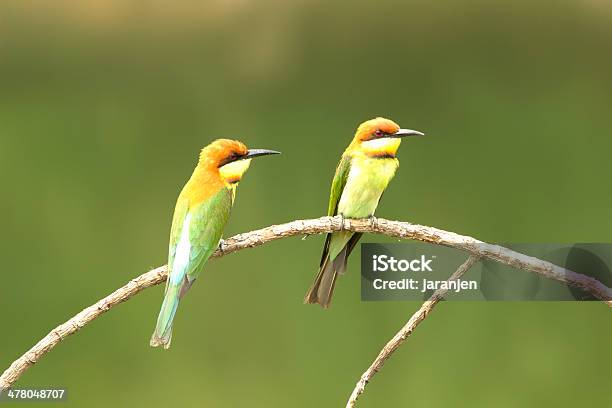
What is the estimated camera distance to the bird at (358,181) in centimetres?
317

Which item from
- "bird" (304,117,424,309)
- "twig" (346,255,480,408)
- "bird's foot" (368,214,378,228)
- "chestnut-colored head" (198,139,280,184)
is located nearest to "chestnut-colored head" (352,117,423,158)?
"bird" (304,117,424,309)

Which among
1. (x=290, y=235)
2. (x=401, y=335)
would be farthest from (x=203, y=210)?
(x=401, y=335)

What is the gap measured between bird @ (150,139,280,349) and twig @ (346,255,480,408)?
65cm

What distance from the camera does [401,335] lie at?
9.57 feet

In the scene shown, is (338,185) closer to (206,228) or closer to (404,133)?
(404,133)

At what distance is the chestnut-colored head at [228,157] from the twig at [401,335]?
73cm

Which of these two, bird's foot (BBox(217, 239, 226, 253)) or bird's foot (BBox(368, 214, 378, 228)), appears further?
bird's foot (BBox(368, 214, 378, 228))

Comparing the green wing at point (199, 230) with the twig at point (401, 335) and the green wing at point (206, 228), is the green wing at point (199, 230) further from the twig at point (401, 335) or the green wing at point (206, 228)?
the twig at point (401, 335)

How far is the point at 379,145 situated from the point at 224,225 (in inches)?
25.0

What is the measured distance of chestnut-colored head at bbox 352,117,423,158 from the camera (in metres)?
3.16

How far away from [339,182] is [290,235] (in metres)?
0.43

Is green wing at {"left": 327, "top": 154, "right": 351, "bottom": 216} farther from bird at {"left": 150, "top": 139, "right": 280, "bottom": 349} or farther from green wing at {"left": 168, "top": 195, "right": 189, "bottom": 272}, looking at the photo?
green wing at {"left": 168, "top": 195, "right": 189, "bottom": 272}

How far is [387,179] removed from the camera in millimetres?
3244

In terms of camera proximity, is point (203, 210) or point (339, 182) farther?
point (339, 182)
